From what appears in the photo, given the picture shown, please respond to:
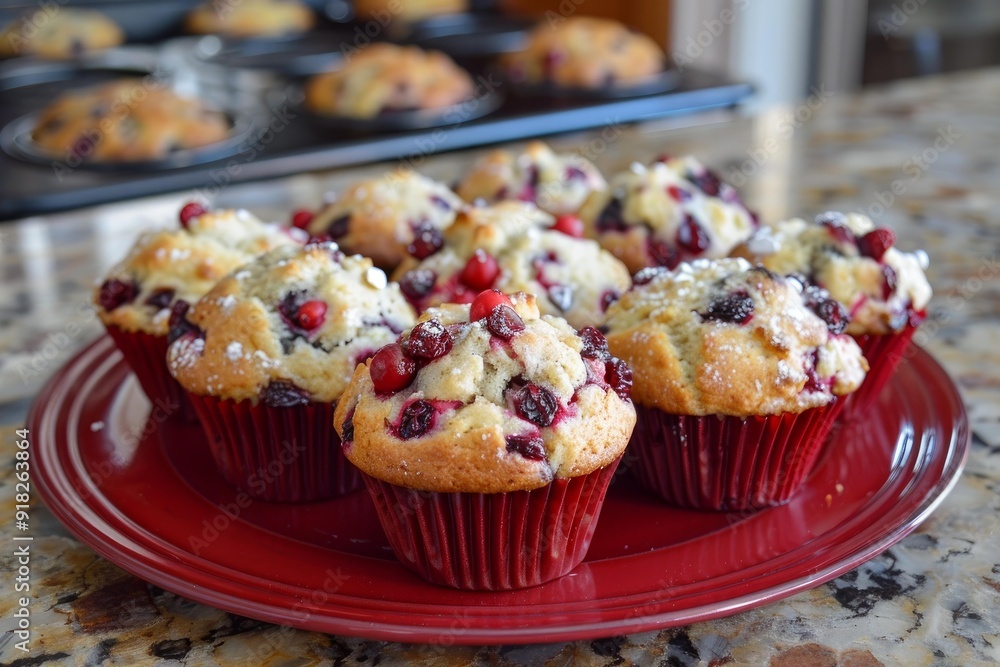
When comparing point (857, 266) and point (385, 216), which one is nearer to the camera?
point (857, 266)

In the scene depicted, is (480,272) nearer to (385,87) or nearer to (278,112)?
(385,87)

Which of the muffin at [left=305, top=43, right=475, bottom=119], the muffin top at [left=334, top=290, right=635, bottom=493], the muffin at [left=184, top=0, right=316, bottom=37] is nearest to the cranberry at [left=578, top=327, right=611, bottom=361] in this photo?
the muffin top at [left=334, top=290, right=635, bottom=493]

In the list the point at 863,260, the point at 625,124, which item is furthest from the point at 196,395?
the point at 625,124

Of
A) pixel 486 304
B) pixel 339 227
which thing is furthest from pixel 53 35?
pixel 486 304

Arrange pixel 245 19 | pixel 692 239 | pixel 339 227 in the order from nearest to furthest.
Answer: pixel 692 239 < pixel 339 227 < pixel 245 19

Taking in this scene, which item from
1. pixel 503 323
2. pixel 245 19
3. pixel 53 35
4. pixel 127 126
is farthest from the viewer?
pixel 245 19

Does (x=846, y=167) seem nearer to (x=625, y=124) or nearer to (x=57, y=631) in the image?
(x=625, y=124)

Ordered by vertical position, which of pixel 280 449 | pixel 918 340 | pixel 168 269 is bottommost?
pixel 918 340
